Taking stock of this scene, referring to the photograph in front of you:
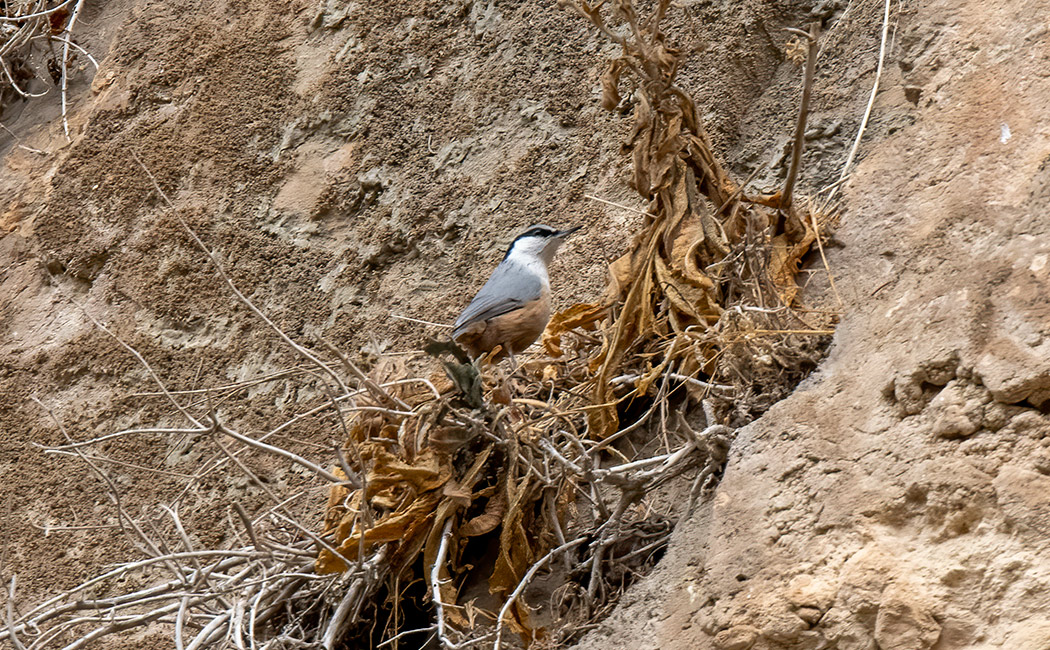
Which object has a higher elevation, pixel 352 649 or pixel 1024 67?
pixel 1024 67

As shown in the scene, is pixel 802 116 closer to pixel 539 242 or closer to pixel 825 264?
pixel 825 264

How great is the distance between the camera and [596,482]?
3.39 meters

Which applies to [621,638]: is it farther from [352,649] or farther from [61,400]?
[61,400]

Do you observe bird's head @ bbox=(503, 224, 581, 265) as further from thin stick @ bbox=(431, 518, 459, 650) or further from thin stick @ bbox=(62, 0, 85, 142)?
thin stick @ bbox=(62, 0, 85, 142)

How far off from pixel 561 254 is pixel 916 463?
7.48 ft

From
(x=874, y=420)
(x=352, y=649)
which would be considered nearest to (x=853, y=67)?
(x=874, y=420)

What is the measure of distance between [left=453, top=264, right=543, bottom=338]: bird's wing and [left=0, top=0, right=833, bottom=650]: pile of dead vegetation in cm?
35

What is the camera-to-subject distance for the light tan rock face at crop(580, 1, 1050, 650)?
257 centimetres

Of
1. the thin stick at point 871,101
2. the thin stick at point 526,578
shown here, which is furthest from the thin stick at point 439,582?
the thin stick at point 871,101

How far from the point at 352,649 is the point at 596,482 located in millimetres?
951

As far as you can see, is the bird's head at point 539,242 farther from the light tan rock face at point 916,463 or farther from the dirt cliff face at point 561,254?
the light tan rock face at point 916,463

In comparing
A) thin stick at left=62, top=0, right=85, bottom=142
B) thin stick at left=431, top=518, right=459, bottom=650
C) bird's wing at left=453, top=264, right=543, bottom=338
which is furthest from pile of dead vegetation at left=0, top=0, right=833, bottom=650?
thin stick at left=62, top=0, right=85, bottom=142

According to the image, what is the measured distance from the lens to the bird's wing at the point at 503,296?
4258mm

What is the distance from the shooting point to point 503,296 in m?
4.27
